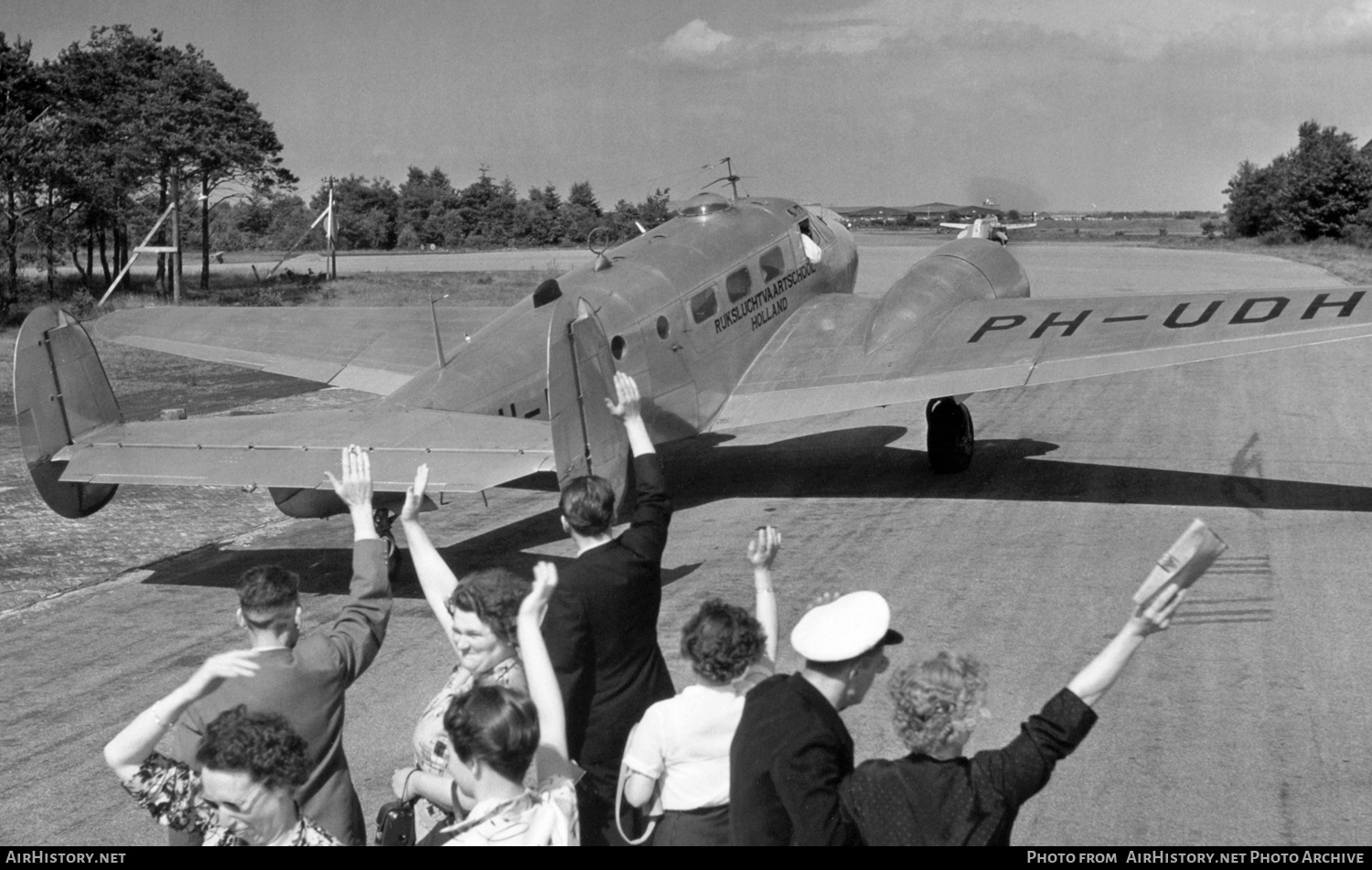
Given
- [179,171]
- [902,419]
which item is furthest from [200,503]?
[179,171]

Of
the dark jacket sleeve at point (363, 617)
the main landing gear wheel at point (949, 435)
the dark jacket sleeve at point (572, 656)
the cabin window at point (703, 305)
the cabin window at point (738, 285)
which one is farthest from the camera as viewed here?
the cabin window at point (738, 285)

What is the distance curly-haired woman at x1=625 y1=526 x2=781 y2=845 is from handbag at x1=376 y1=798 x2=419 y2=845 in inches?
44.3

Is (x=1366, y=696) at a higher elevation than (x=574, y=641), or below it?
below

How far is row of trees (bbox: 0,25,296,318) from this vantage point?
123 feet

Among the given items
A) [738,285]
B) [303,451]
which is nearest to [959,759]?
[303,451]

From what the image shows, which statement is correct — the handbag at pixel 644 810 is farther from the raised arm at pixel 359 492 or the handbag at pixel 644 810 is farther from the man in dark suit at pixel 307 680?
the raised arm at pixel 359 492

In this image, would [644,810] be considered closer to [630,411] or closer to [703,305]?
[630,411]

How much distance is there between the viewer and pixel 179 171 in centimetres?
4456

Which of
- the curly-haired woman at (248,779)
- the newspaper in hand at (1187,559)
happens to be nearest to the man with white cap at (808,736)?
the newspaper in hand at (1187,559)

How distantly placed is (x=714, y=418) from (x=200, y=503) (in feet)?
20.0

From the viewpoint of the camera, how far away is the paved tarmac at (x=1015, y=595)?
678 centimetres

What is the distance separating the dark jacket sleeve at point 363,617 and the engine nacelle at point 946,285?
408 inches

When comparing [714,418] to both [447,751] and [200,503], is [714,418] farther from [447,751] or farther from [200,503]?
[447,751]

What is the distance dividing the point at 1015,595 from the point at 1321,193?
69.9m
